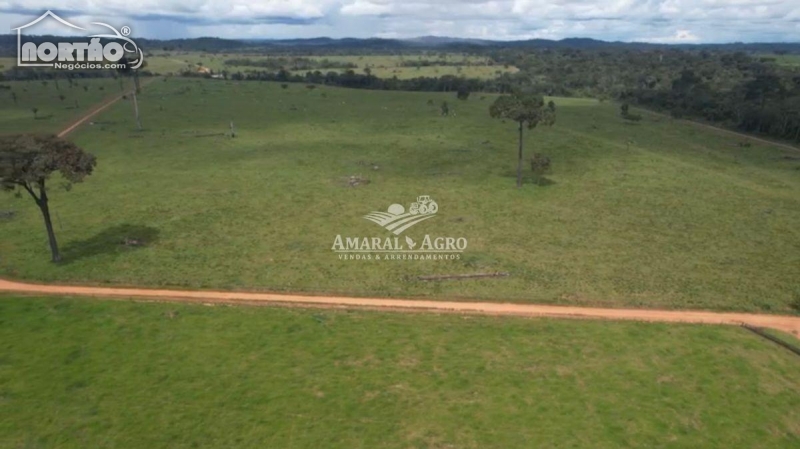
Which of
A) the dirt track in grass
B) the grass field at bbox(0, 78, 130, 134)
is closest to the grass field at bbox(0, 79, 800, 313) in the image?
the dirt track in grass

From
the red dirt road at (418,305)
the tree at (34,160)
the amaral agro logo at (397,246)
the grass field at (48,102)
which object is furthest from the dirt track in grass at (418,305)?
the grass field at (48,102)

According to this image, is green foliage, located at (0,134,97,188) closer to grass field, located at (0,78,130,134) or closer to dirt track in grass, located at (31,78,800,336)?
dirt track in grass, located at (31,78,800,336)

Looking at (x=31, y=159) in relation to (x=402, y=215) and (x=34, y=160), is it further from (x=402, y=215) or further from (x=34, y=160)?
(x=402, y=215)

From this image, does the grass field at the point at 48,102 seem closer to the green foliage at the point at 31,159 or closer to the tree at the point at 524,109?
the green foliage at the point at 31,159

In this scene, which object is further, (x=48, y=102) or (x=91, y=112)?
(x=48, y=102)

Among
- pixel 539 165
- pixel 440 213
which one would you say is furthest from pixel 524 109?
pixel 440 213

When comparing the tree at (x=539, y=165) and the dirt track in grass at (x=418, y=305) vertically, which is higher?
the tree at (x=539, y=165)
